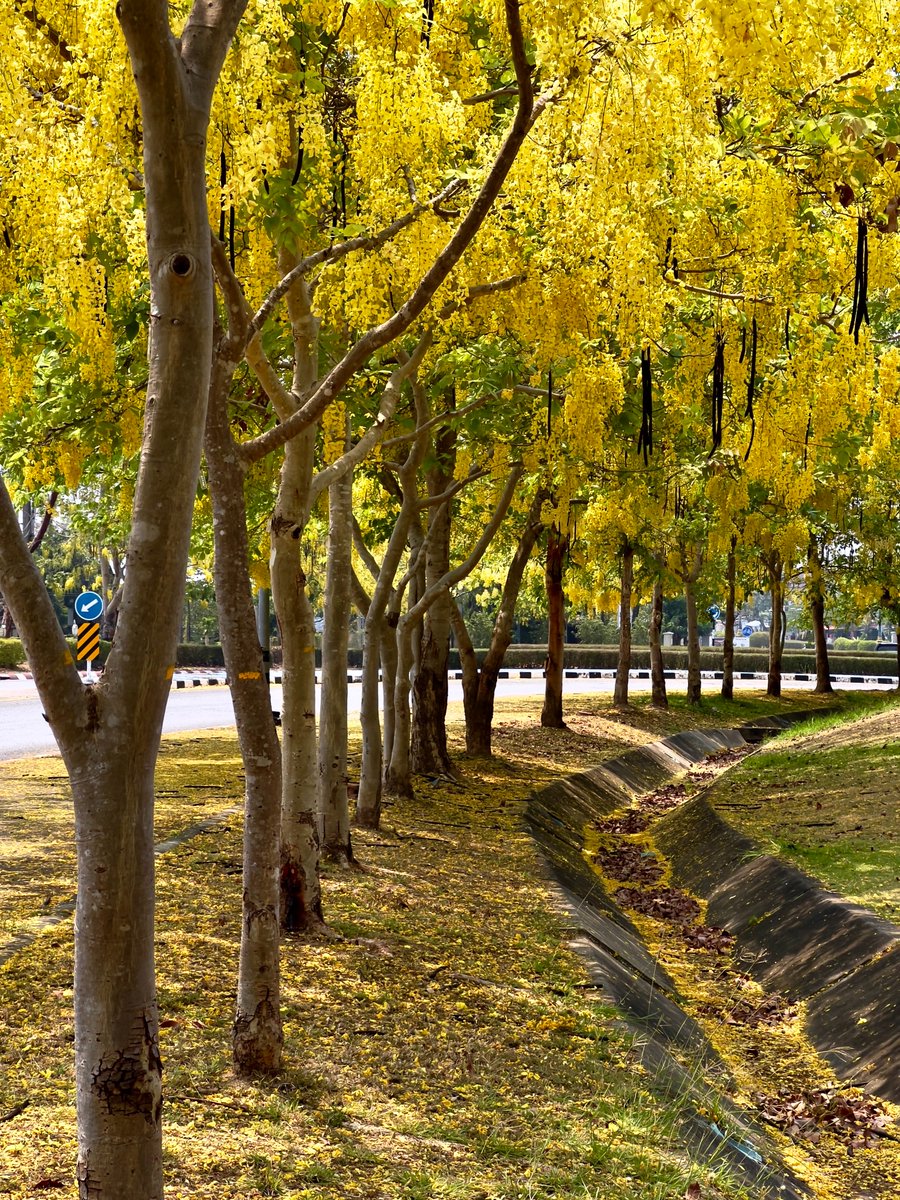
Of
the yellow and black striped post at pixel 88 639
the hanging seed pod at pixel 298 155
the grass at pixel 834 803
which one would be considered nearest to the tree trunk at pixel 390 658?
the grass at pixel 834 803

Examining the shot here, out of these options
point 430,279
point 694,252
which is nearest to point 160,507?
point 430,279

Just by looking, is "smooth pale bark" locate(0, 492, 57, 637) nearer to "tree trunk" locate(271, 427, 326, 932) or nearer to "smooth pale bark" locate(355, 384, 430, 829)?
"tree trunk" locate(271, 427, 326, 932)

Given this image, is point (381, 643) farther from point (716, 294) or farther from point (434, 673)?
point (716, 294)

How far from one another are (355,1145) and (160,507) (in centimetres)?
245

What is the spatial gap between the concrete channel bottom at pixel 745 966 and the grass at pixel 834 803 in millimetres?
243

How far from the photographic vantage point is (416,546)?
1511cm

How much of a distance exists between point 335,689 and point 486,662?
8519 mm

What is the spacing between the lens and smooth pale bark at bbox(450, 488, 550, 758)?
16641 millimetres

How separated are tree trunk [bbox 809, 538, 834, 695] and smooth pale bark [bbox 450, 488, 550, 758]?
489 inches

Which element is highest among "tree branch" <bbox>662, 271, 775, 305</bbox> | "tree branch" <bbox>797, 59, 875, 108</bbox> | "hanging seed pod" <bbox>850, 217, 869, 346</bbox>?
"tree branch" <bbox>797, 59, 875, 108</bbox>

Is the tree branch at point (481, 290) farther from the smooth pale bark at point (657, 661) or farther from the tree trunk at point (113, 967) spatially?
the smooth pale bark at point (657, 661)

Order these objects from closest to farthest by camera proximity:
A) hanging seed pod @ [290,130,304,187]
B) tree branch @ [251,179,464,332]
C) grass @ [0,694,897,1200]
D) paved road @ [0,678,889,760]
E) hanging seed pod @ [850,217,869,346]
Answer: grass @ [0,694,897,1200]
tree branch @ [251,179,464,332]
hanging seed pod @ [290,130,304,187]
hanging seed pod @ [850,217,869,346]
paved road @ [0,678,889,760]

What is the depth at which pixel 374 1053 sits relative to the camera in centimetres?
552

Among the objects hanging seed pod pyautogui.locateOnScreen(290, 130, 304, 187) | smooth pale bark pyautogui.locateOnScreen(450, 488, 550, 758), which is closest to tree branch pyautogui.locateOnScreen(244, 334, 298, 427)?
hanging seed pod pyautogui.locateOnScreen(290, 130, 304, 187)
